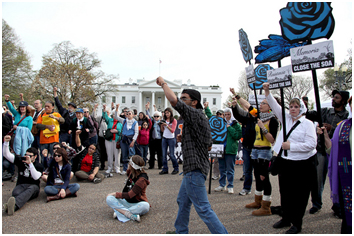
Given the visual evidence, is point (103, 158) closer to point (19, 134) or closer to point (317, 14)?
point (19, 134)

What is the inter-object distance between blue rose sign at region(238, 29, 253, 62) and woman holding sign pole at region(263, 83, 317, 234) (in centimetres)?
168

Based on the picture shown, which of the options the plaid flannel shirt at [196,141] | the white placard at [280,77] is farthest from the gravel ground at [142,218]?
the white placard at [280,77]

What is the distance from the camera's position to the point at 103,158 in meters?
8.79

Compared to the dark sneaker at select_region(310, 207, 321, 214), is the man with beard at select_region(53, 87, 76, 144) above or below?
above

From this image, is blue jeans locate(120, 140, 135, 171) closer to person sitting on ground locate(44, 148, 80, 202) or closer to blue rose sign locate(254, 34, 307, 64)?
person sitting on ground locate(44, 148, 80, 202)

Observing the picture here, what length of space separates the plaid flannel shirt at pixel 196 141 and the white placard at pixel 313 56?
1587 millimetres

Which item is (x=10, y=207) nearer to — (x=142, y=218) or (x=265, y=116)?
(x=142, y=218)

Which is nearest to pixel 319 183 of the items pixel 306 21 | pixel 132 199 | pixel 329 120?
pixel 329 120

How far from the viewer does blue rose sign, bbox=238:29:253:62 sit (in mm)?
4969

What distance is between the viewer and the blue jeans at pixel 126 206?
12.9 ft

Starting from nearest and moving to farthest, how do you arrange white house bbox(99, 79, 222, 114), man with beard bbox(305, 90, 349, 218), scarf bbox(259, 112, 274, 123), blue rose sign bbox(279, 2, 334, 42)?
blue rose sign bbox(279, 2, 334, 42) < man with beard bbox(305, 90, 349, 218) < scarf bbox(259, 112, 274, 123) < white house bbox(99, 79, 222, 114)

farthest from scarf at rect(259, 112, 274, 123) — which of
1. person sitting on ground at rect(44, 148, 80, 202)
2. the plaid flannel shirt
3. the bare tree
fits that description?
the bare tree

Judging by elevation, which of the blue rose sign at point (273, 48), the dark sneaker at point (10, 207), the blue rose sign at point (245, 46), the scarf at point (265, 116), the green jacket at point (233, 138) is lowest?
the dark sneaker at point (10, 207)

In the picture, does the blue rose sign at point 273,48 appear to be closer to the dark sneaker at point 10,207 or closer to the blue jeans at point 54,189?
the blue jeans at point 54,189
